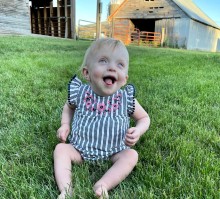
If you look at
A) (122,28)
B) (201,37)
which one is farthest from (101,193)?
(201,37)

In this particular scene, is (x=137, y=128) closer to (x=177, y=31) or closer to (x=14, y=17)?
(x=14, y=17)

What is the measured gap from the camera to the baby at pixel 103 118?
173 centimetres

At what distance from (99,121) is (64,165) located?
354mm

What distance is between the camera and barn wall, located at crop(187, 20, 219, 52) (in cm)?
2661

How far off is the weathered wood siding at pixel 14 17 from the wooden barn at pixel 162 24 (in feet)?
30.4

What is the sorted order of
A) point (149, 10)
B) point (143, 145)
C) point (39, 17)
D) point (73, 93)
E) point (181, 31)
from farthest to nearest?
point (149, 10), point (181, 31), point (39, 17), point (143, 145), point (73, 93)

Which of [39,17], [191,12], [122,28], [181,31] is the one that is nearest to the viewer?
[39,17]

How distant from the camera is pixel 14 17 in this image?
54.7 feet

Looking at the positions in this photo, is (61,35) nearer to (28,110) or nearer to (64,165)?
(28,110)

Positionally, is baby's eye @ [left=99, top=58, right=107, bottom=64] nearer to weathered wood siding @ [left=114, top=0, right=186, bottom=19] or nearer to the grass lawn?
the grass lawn

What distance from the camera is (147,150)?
6.51 feet

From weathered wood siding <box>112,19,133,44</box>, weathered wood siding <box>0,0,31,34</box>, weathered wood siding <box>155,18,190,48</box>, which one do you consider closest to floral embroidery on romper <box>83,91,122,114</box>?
weathered wood siding <box>0,0,31,34</box>

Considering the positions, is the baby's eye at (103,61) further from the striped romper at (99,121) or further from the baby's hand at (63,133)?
the baby's hand at (63,133)

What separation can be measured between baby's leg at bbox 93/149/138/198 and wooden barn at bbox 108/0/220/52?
24019 millimetres
